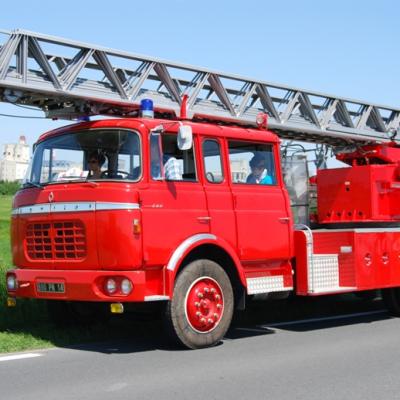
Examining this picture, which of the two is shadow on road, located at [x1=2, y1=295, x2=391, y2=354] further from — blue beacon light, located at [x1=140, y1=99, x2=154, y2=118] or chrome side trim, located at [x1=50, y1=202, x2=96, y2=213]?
blue beacon light, located at [x1=140, y1=99, x2=154, y2=118]

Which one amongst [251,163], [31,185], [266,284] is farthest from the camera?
[251,163]

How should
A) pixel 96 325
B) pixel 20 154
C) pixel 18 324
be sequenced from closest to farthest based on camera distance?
pixel 96 325
pixel 18 324
pixel 20 154

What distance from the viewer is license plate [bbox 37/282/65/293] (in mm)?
7074

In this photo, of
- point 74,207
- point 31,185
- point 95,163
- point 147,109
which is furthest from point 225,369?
point 31,185

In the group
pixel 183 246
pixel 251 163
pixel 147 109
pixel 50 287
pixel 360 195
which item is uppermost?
pixel 147 109

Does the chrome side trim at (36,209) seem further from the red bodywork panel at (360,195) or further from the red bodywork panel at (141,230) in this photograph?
the red bodywork panel at (360,195)

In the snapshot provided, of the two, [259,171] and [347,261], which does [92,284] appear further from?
[347,261]

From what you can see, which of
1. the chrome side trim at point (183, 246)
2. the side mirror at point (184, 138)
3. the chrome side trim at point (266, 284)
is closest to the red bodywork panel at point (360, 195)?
the chrome side trim at point (266, 284)

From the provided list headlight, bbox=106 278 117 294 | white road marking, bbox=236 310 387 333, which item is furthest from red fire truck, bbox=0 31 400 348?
white road marking, bbox=236 310 387 333

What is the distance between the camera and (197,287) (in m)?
7.17

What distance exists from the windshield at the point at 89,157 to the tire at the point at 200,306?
1.23m

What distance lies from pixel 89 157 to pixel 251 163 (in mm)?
2009

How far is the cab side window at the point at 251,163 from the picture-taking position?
7.98 metres

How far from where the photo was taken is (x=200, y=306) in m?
7.15
